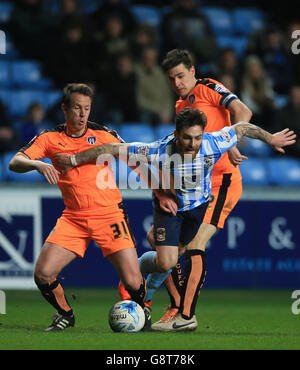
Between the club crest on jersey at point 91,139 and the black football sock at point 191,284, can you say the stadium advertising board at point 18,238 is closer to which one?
the club crest on jersey at point 91,139

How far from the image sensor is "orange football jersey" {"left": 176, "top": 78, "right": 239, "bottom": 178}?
7641mm

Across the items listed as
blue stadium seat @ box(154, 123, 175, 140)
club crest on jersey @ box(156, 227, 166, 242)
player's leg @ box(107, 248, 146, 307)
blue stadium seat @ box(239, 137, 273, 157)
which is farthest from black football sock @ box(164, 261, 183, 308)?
blue stadium seat @ box(239, 137, 273, 157)

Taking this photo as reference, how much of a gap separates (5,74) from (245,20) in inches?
191

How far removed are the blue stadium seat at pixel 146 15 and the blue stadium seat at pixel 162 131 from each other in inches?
113

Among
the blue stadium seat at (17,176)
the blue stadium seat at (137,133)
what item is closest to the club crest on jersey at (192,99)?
the blue stadium seat at (17,176)

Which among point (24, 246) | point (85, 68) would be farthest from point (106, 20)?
point (24, 246)

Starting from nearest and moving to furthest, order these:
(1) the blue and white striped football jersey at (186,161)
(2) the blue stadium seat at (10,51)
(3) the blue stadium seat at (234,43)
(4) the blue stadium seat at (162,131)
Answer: (1) the blue and white striped football jersey at (186,161) → (4) the blue stadium seat at (162,131) → (2) the blue stadium seat at (10,51) → (3) the blue stadium seat at (234,43)

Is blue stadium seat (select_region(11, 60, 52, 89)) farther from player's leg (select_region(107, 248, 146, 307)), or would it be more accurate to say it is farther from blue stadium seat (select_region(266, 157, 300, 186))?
player's leg (select_region(107, 248, 146, 307))

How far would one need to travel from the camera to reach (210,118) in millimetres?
7754

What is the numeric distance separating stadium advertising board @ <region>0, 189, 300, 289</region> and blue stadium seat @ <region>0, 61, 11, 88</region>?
3.10 meters

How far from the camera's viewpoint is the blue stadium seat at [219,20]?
51.9 feet

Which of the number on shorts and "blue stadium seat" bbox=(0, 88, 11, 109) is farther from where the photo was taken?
"blue stadium seat" bbox=(0, 88, 11, 109)

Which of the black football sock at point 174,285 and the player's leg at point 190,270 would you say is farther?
the black football sock at point 174,285
